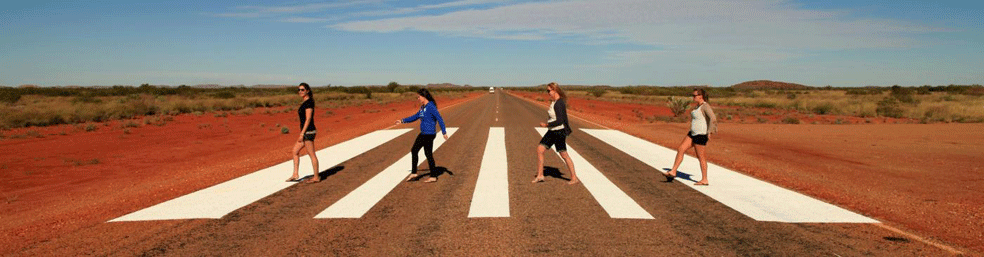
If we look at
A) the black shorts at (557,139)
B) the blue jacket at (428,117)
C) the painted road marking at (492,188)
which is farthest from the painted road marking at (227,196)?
the black shorts at (557,139)

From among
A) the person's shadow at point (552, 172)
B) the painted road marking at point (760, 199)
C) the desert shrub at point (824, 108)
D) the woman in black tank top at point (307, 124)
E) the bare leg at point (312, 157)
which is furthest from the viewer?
the desert shrub at point (824, 108)

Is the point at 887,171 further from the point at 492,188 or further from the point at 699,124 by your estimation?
the point at 492,188

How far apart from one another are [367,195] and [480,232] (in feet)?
7.60

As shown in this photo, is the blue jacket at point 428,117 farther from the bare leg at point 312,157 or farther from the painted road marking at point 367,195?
the bare leg at point 312,157

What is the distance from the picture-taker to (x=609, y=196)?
253 inches

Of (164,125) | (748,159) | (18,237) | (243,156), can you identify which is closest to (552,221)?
(18,237)

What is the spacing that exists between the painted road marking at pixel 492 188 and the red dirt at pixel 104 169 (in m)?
3.89

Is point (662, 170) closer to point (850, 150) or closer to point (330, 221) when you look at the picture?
point (330, 221)

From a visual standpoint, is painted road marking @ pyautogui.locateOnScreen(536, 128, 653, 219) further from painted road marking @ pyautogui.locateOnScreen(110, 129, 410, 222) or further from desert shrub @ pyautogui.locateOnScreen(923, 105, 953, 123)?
desert shrub @ pyautogui.locateOnScreen(923, 105, 953, 123)

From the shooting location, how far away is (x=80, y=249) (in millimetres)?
4266

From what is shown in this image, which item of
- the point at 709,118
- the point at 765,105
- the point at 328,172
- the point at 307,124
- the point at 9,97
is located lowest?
the point at 765,105

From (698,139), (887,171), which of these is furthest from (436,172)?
(887,171)

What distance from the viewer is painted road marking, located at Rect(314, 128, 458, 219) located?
5492 mm

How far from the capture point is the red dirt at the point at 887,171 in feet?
18.1
